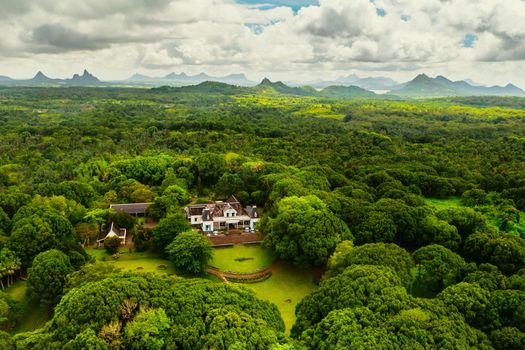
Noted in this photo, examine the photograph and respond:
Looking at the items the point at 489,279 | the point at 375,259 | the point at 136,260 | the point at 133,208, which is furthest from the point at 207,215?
the point at 489,279

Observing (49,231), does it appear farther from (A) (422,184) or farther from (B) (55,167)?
(A) (422,184)

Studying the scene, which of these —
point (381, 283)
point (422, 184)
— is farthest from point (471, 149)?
point (381, 283)

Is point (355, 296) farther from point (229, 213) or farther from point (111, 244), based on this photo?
point (111, 244)

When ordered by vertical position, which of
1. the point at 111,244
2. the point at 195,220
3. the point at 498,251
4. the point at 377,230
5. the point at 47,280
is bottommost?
the point at 195,220

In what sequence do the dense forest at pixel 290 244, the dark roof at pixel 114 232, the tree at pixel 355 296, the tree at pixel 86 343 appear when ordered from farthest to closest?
the dark roof at pixel 114 232, the tree at pixel 355 296, the dense forest at pixel 290 244, the tree at pixel 86 343

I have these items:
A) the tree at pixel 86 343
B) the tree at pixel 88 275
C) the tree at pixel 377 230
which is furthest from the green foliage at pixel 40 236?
the tree at pixel 377 230

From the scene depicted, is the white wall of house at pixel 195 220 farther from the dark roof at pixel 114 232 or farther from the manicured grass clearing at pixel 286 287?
the manicured grass clearing at pixel 286 287
